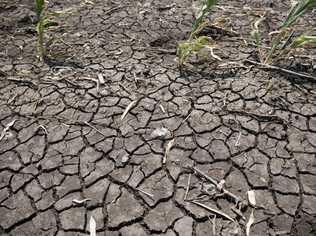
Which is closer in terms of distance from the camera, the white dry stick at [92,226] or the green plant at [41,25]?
the white dry stick at [92,226]

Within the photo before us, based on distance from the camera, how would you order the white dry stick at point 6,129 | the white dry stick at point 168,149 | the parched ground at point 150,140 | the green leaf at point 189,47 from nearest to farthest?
the parched ground at point 150,140 → the white dry stick at point 168,149 → the white dry stick at point 6,129 → the green leaf at point 189,47

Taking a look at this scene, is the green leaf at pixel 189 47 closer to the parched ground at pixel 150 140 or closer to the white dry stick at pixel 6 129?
the parched ground at pixel 150 140

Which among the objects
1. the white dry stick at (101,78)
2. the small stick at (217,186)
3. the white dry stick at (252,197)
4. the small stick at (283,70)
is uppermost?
the small stick at (283,70)

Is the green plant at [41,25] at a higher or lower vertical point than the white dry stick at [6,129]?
higher

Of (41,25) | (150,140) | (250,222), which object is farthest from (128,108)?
(250,222)

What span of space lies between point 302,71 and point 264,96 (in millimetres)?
476

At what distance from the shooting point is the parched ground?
194 centimetres

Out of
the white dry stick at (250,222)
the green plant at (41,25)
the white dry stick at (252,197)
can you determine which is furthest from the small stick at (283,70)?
the green plant at (41,25)

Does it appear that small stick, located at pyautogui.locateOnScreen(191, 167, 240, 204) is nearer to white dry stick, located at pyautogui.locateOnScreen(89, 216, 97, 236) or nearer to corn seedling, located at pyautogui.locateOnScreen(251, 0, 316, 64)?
white dry stick, located at pyautogui.locateOnScreen(89, 216, 97, 236)

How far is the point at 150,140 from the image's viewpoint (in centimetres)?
233

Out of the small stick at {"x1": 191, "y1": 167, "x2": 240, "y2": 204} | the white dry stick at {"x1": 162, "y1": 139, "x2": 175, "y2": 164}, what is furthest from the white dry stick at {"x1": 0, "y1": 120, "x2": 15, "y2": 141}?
the small stick at {"x1": 191, "y1": 167, "x2": 240, "y2": 204}

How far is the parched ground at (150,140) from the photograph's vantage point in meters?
1.94

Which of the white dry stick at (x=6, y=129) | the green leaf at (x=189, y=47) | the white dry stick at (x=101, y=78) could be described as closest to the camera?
the white dry stick at (x=6, y=129)

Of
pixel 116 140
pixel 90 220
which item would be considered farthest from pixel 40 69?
pixel 90 220
